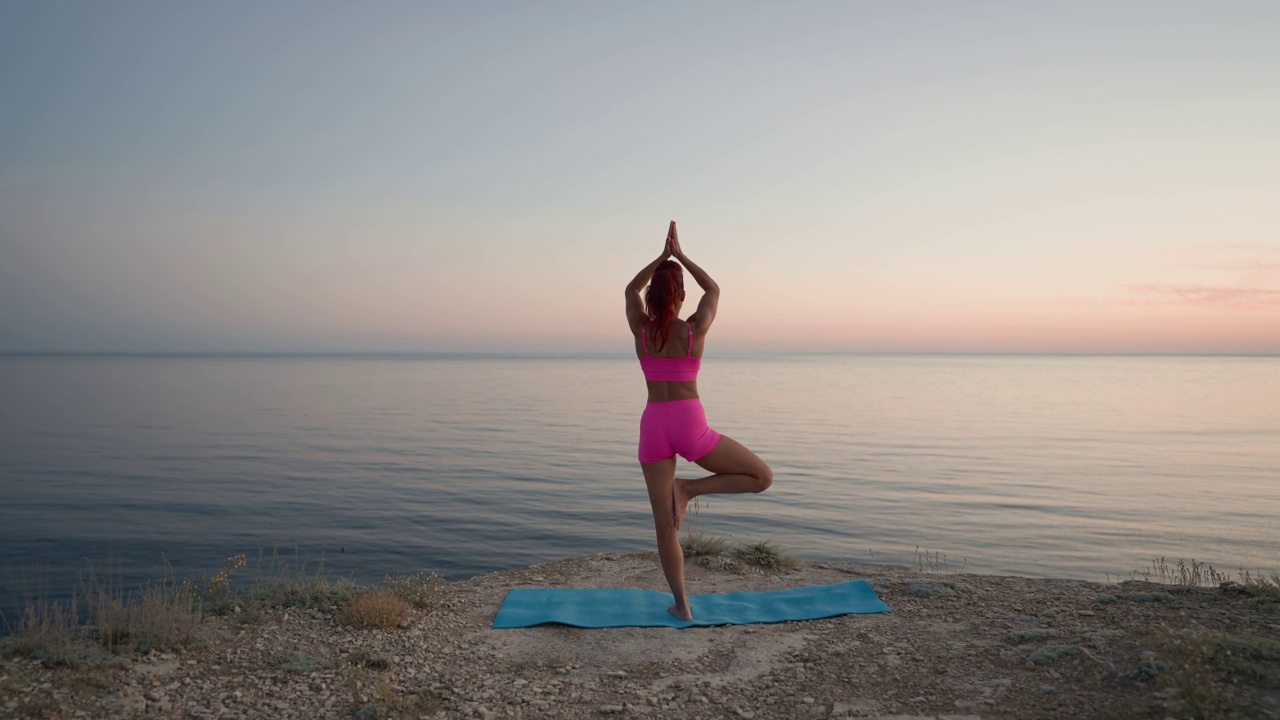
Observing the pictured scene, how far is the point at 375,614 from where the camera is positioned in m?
6.62

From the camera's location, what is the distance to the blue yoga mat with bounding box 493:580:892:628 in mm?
6863

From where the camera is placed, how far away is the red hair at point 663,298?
6312mm

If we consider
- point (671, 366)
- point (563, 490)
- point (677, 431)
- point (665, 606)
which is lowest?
point (563, 490)

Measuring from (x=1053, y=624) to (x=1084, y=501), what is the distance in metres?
13.6

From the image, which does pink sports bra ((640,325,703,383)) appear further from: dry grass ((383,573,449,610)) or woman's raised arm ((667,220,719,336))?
dry grass ((383,573,449,610))

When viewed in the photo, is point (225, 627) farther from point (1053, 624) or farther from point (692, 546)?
point (1053, 624)

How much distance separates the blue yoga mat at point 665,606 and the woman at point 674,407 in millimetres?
565

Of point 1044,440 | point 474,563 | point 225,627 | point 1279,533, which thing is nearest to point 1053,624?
point 225,627

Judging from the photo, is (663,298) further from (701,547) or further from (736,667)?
(701,547)

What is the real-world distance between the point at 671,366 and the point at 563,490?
12368mm

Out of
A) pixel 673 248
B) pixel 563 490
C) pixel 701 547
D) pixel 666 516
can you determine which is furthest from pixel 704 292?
pixel 563 490

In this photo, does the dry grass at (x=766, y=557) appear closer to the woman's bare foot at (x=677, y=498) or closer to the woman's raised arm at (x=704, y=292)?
the woman's bare foot at (x=677, y=498)

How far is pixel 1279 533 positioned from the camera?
50.4 ft

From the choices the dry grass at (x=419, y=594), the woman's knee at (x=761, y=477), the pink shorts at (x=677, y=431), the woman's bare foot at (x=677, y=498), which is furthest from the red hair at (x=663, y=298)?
the dry grass at (x=419, y=594)
